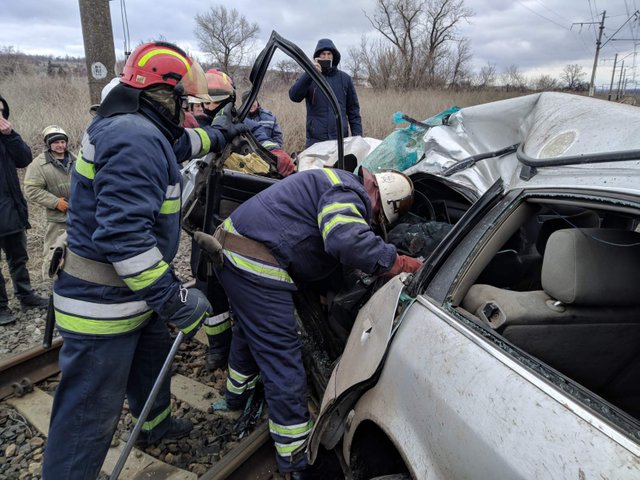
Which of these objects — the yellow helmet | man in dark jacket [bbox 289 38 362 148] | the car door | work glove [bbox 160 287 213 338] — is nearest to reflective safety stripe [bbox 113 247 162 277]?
work glove [bbox 160 287 213 338]

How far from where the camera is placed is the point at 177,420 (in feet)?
9.18

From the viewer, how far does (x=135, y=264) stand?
6.11ft

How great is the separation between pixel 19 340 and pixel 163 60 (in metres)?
3.10

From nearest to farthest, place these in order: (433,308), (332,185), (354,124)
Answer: (433,308), (332,185), (354,124)

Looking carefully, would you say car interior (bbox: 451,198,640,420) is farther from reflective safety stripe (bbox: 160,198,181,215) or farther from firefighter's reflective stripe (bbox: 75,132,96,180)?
firefighter's reflective stripe (bbox: 75,132,96,180)

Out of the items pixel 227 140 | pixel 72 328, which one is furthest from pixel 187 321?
pixel 227 140

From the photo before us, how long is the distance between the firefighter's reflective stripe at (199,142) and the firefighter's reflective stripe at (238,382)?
1397mm

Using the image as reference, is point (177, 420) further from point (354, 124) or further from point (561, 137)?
point (354, 124)

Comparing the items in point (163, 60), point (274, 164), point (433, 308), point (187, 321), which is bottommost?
point (187, 321)

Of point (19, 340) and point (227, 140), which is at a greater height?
point (227, 140)

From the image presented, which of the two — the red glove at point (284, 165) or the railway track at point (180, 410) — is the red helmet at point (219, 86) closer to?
the red glove at point (284, 165)

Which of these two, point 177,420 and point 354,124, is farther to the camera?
point 354,124

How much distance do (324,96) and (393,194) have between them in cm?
330

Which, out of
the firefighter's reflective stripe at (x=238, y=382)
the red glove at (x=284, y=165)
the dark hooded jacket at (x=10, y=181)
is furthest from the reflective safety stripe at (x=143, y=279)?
the dark hooded jacket at (x=10, y=181)
